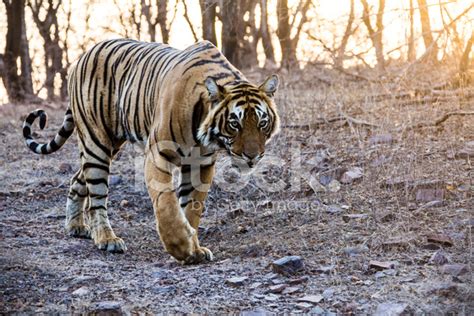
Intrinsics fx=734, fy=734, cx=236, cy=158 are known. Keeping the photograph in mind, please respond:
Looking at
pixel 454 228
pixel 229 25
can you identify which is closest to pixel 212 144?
pixel 454 228

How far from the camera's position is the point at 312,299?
147 inches

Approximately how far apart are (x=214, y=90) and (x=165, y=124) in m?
0.43

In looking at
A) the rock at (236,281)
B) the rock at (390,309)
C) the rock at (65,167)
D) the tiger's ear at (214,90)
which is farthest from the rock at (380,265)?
the rock at (65,167)

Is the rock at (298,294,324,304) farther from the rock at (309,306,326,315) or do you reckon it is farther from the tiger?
the tiger

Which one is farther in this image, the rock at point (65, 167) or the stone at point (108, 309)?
the rock at point (65, 167)

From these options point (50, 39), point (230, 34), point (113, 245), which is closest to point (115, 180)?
point (113, 245)

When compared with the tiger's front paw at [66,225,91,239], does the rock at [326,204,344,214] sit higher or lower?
higher

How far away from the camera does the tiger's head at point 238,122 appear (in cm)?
439

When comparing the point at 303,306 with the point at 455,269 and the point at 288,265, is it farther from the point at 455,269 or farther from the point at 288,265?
the point at 455,269

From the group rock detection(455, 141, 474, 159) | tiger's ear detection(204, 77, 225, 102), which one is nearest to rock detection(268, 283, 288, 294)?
tiger's ear detection(204, 77, 225, 102)

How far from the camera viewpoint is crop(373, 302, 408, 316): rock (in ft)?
11.5

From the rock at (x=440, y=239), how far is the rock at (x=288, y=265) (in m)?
0.83

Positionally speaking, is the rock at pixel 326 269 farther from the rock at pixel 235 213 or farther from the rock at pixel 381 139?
the rock at pixel 381 139

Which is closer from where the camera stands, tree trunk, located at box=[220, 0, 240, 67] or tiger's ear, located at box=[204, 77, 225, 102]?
tiger's ear, located at box=[204, 77, 225, 102]
